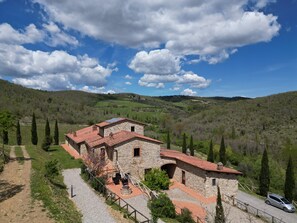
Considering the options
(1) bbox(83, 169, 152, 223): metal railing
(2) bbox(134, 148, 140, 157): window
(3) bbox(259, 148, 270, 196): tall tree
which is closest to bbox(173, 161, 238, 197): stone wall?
(2) bbox(134, 148, 140, 157): window

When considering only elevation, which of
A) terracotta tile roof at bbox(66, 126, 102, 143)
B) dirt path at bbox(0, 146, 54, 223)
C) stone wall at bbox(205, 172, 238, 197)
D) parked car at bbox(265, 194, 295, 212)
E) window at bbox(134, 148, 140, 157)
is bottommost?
parked car at bbox(265, 194, 295, 212)

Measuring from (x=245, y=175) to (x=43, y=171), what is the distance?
41839 millimetres

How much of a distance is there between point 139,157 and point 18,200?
14916 mm

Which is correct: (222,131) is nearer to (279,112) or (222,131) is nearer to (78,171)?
(279,112)

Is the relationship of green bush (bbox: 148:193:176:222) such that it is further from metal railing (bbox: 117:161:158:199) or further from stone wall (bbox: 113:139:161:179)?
stone wall (bbox: 113:139:161:179)

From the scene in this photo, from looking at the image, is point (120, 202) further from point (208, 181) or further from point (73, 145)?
point (73, 145)

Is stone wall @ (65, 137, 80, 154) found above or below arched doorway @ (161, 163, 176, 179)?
above

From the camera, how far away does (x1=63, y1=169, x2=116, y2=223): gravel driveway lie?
707 inches

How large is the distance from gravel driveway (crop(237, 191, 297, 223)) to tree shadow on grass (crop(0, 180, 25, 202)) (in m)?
24.7

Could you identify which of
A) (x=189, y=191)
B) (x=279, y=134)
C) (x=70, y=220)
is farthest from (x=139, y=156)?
(x=279, y=134)

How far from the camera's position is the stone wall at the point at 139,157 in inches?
1154

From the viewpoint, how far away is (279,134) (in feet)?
253

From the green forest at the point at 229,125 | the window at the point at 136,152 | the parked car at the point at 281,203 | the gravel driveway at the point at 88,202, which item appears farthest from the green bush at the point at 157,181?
the green forest at the point at 229,125

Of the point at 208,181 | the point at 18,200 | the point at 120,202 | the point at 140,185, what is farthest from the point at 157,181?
the point at 18,200
